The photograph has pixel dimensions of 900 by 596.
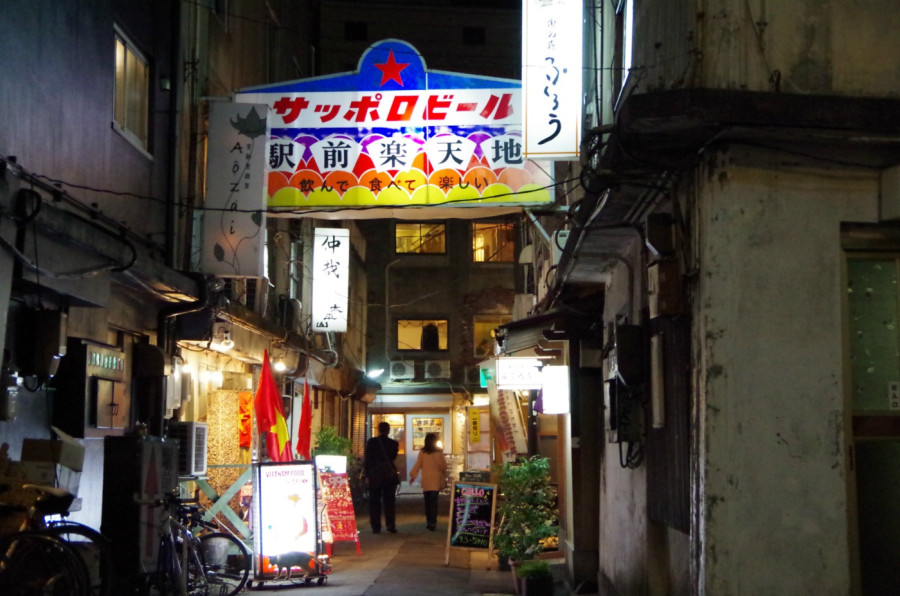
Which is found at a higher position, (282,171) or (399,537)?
(282,171)

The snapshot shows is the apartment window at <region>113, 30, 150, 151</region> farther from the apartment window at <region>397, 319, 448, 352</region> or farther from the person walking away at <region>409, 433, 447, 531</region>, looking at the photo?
the apartment window at <region>397, 319, 448, 352</region>

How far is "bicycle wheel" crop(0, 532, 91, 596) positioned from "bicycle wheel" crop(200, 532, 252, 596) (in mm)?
4745

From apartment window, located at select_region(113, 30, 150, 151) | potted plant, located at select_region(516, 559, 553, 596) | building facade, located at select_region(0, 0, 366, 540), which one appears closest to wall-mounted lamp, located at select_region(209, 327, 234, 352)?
building facade, located at select_region(0, 0, 366, 540)

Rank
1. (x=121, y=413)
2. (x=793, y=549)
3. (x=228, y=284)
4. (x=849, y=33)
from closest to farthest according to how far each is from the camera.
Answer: (x=793, y=549), (x=849, y=33), (x=121, y=413), (x=228, y=284)

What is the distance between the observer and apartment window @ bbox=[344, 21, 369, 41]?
3834 centimetres

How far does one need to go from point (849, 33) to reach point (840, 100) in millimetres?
702

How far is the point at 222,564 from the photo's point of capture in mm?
13211

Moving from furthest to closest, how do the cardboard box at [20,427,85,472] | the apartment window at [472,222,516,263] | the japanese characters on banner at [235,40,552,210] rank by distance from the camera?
the apartment window at [472,222,516,263] < the japanese characters on banner at [235,40,552,210] < the cardboard box at [20,427,85,472]

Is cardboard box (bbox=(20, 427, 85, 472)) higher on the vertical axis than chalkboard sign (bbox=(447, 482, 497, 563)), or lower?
higher

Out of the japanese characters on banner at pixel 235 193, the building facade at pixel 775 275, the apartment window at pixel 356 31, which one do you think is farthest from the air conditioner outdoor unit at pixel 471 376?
the building facade at pixel 775 275

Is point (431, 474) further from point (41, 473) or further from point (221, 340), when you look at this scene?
point (41, 473)

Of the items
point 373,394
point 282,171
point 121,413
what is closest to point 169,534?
point 121,413

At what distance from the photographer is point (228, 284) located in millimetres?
17531

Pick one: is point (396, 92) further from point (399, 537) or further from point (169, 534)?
point (399, 537)
